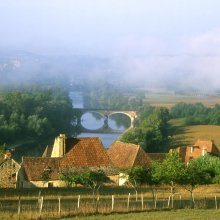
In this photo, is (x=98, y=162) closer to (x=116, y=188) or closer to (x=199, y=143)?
(x=116, y=188)

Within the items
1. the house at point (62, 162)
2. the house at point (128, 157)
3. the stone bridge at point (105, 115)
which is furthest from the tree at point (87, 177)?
the stone bridge at point (105, 115)

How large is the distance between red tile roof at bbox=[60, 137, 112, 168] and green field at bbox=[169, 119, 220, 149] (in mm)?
44868

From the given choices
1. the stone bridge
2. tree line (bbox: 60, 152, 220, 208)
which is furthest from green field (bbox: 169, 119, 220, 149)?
tree line (bbox: 60, 152, 220, 208)

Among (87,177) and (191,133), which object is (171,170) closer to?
(87,177)

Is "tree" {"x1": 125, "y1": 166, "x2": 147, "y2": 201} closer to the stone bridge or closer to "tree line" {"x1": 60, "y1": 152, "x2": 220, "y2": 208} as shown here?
"tree line" {"x1": 60, "y1": 152, "x2": 220, "y2": 208}

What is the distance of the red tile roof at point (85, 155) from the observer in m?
43.5

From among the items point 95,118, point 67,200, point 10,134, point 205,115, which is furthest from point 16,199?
point 95,118

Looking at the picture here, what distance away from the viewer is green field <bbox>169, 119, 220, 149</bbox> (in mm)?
93631

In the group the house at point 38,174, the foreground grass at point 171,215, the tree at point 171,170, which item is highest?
the tree at point 171,170

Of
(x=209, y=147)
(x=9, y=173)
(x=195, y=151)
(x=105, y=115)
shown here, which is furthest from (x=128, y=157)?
(x=105, y=115)

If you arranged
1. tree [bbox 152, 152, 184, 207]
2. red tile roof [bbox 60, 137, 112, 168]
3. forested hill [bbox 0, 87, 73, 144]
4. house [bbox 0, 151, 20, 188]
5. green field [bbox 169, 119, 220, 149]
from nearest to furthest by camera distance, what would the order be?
tree [bbox 152, 152, 184, 207]
house [bbox 0, 151, 20, 188]
red tile roof [bbox 60, 137, 112, 168]
green field [bbox 169, 119, 220, 149]
forested hill [bbox 0, 87, 73, 144]

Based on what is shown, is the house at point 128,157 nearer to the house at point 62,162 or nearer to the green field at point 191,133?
the house at point 62,162

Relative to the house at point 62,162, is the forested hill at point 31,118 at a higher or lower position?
lower

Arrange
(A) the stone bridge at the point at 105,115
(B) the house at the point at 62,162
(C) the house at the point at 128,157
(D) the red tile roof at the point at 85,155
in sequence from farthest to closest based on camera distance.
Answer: (A) the stone bridge at the point at 105,115
(C) the house at the point at 128,157
(D) the red tile roof at the point at 85,155
(B) the house at the point at 62,162
